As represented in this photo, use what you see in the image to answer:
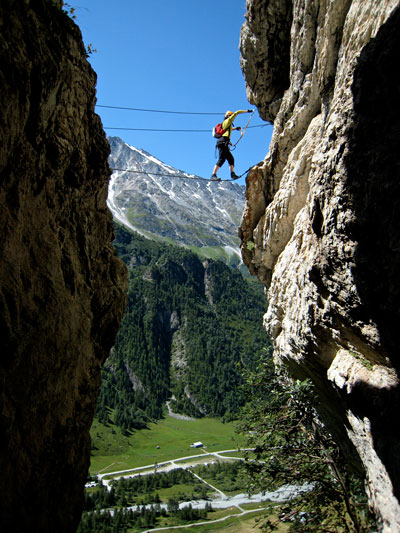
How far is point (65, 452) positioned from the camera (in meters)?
12.8

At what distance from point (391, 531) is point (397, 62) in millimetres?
9926

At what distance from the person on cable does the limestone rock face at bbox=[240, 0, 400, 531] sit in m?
5.33

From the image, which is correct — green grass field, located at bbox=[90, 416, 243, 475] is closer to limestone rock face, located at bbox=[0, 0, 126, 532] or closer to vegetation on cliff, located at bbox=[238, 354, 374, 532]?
vegetation on cliff, located at bbox=[238, 354, 374, 532]

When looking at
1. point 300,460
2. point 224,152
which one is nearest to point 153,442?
point 224,152

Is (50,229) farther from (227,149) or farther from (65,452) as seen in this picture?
(227,149)

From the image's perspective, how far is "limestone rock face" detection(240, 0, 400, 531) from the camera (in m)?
8.08

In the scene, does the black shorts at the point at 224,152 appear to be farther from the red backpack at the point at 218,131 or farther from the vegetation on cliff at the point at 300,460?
the vegetation on cliff at the point at 300,460

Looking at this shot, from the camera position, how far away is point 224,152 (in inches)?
802

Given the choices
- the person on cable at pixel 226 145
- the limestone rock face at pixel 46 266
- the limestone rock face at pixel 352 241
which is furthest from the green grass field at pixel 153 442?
the limestone rock face at pixel 352 241

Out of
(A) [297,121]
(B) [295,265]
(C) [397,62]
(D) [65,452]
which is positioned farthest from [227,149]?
(D) [65,452]

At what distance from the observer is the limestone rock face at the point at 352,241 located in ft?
26.5

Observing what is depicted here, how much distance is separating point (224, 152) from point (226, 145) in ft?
1.20

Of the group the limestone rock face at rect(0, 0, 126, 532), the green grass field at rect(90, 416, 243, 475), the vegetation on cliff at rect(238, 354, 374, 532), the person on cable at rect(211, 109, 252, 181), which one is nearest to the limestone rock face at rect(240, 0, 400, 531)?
the vegetation on cliff at rect(238, 354, 374, 532)

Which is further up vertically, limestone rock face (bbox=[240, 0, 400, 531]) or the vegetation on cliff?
limestone rock face (bbox=[240, 0, 400, 531])
